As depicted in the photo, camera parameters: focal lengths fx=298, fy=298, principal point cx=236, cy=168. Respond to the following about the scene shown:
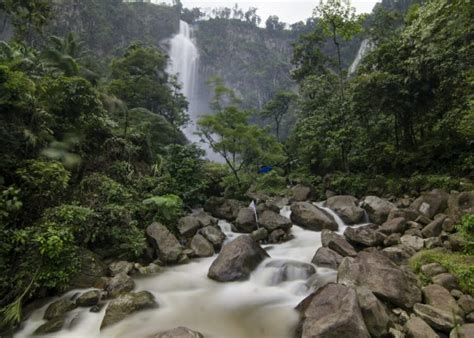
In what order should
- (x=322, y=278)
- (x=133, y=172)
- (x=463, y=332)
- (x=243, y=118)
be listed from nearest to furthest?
(x=463, y=332), (x=322, y=278), (x=133, y=172), (x=243, y=118)

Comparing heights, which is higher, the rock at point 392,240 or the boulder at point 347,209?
the boulder at point 347,209

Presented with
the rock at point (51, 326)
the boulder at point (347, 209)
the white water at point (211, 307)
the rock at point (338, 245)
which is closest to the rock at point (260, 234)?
the white water at point (211, 307)

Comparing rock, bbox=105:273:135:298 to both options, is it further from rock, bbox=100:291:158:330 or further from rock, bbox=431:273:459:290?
rock, bbox=431:273:459:290

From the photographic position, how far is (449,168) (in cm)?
1193

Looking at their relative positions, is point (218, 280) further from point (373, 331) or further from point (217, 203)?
point (217, 203)

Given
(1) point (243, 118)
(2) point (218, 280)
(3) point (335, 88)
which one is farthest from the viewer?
(3) point (335, 88)

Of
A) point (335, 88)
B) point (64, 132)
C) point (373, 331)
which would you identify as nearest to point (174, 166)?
point (64, 132)

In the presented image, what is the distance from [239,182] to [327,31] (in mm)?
9413

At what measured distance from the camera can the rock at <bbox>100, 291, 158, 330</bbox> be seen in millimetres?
5554

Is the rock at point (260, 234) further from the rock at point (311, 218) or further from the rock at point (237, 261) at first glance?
the rock at point (237, 261)

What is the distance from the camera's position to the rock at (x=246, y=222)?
11094mm

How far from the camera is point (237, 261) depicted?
7590 mm

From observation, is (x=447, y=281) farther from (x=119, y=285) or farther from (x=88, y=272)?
(x=88, y=272)

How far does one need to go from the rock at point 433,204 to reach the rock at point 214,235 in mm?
6439
